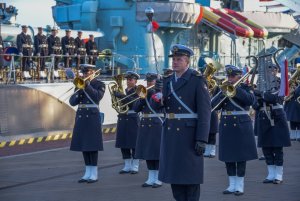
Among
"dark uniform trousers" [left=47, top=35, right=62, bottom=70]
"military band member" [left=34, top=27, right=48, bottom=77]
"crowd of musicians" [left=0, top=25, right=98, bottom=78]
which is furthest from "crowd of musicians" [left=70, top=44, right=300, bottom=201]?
"dark uniform trousers" [left=47, top=35, right=62, bottom=70]

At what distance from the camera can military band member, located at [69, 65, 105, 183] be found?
483 inches

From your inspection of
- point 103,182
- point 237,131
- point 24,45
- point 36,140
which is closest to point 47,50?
point 24,45

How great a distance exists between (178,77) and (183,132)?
62cm

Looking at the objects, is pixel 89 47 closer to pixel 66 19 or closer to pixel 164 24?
pixel 164 24

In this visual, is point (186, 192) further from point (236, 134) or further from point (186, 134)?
point (236, 134)

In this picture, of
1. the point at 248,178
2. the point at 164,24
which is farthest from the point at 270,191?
the point at 164,24

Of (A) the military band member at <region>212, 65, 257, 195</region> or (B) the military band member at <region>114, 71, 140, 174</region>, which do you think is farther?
(B) the military band member at <region>114, 71, 140, 174</region>

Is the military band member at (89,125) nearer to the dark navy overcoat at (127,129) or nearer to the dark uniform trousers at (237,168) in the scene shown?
the dark navy overcoat at (127,129)

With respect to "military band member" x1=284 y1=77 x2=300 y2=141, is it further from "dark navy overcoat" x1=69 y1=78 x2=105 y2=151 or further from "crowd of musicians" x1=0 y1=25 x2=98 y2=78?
"dark navy overcoat" x1=69 y1=78 x2=105 y2=151

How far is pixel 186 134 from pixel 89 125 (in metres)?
4.30

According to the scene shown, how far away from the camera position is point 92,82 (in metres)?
12.4

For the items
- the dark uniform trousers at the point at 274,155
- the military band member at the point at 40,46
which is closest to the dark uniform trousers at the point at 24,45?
the military band member at the point at 40,46

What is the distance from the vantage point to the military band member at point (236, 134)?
35.9 feet

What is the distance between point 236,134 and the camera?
438 inches
